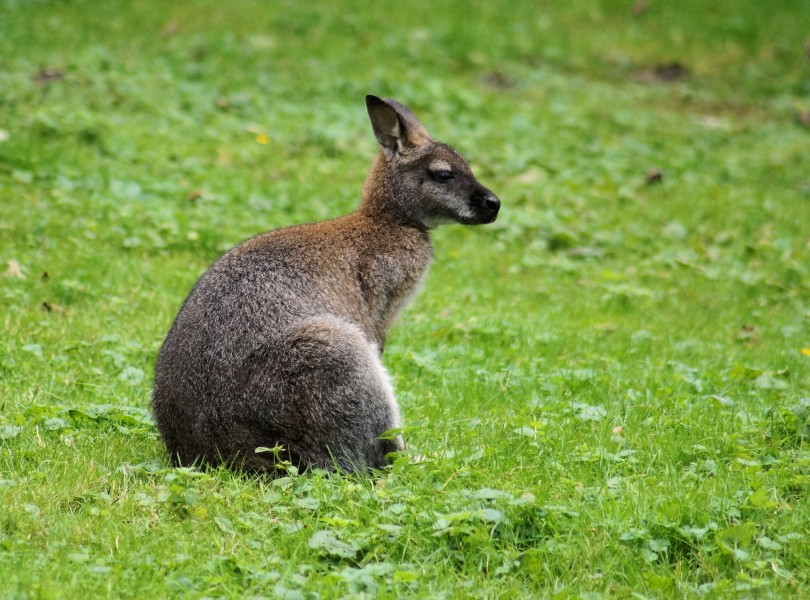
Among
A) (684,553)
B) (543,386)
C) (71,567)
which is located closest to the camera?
(71,567)

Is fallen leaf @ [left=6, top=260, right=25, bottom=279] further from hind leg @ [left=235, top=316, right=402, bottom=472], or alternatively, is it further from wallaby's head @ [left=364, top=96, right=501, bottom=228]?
hind leg @ [left=235, top=316, right=402, bottom=472]

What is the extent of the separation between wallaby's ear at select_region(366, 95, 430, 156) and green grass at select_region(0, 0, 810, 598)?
1427 mm

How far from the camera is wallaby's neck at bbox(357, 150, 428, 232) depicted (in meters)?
6.73

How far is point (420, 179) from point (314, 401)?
2.25 meters

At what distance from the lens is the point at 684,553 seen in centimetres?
449

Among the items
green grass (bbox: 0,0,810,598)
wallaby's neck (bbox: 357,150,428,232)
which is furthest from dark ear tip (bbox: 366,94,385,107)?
green grass (bbox: 0,0,810,598)

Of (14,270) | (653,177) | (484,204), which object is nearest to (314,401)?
(484,204)

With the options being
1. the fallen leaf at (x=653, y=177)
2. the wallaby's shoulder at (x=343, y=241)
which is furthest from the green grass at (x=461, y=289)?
the wallaby's shoulder at (x=343, y=241)

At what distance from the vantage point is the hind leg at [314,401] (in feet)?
16.9

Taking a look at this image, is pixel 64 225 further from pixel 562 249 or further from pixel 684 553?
pixel 684 553

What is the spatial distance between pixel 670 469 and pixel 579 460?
451mm

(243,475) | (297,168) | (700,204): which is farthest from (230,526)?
(700,204)

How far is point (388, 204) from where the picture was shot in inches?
268

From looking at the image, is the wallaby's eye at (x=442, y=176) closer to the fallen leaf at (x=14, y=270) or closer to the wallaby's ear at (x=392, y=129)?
the wallaby's ear at (x=392, y=129)
